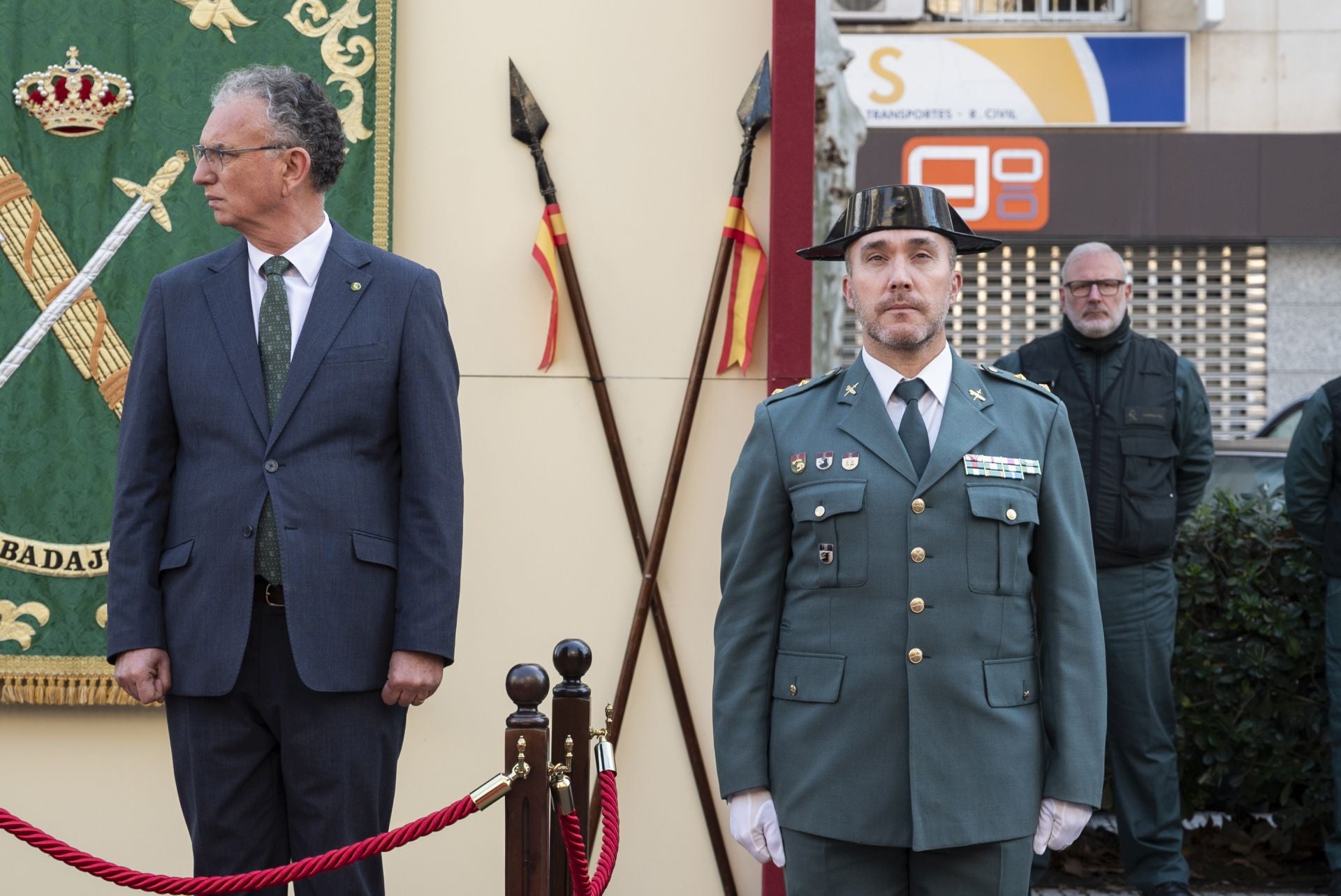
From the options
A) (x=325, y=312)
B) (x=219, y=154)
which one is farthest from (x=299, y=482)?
(x=219, y=154)

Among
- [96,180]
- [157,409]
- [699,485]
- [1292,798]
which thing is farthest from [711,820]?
[1292,798]

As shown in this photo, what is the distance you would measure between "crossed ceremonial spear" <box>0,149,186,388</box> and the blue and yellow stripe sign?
1121 cm

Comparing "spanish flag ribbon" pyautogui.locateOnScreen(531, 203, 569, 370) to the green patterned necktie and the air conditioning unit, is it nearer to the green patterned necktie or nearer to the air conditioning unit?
the green patterned necktie

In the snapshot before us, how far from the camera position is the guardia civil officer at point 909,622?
2.75 meters

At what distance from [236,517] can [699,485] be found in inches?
66.2

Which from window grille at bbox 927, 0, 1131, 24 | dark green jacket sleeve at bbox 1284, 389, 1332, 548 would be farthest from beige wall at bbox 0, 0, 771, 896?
window grille at bbox 927, 0, 1131, 24

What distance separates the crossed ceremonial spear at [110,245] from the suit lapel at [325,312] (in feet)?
4.07

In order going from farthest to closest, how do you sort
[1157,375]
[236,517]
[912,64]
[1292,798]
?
1. [912,64]
2. [1292,798]
3. [1157,375]
4. [236,517]

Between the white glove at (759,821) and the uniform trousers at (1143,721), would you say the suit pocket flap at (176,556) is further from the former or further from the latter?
the uniform trousers at (1143,721)

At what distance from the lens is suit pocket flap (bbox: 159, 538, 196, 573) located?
3055 mm

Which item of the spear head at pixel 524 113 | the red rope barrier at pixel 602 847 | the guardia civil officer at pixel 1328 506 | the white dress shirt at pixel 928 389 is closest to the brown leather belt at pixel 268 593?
the red rope barrier at pixel 602 847

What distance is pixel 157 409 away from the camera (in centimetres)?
314

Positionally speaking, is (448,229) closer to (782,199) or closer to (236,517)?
(782,199)

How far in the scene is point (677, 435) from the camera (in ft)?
14.4
